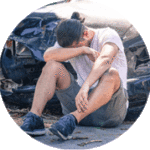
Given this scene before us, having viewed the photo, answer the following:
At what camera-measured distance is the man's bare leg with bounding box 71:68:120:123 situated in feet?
9.52

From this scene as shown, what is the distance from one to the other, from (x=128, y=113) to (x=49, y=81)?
1048 millimetres

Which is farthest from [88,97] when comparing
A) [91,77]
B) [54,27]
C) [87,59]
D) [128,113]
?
[54,27]

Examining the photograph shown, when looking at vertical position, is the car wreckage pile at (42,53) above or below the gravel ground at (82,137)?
above

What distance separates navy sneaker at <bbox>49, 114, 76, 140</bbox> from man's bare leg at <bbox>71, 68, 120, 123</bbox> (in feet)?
0.25

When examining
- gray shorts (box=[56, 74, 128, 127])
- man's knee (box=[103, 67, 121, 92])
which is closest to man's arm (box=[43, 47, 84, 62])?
gray shorts (box=[56, 74, 128, 127])

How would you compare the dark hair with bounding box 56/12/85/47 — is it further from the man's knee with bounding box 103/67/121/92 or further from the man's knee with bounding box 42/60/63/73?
the man's knee with bounding box 103/67/121/92

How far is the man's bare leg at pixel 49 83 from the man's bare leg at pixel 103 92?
13.7 inches

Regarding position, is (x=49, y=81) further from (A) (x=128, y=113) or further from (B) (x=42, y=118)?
(A) (x=128, y=113)

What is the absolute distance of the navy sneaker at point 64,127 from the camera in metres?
2.89

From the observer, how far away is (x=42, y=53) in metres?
3.13

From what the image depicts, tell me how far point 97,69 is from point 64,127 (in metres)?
0.73

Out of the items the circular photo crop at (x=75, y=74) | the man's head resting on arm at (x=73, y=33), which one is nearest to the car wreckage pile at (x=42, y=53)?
the circular photo crop at (x=75, y=74)

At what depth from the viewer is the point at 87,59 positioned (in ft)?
9.84

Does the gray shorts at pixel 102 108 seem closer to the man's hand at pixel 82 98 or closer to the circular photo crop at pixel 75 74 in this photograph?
the circular photo crop at pixel 75 74
